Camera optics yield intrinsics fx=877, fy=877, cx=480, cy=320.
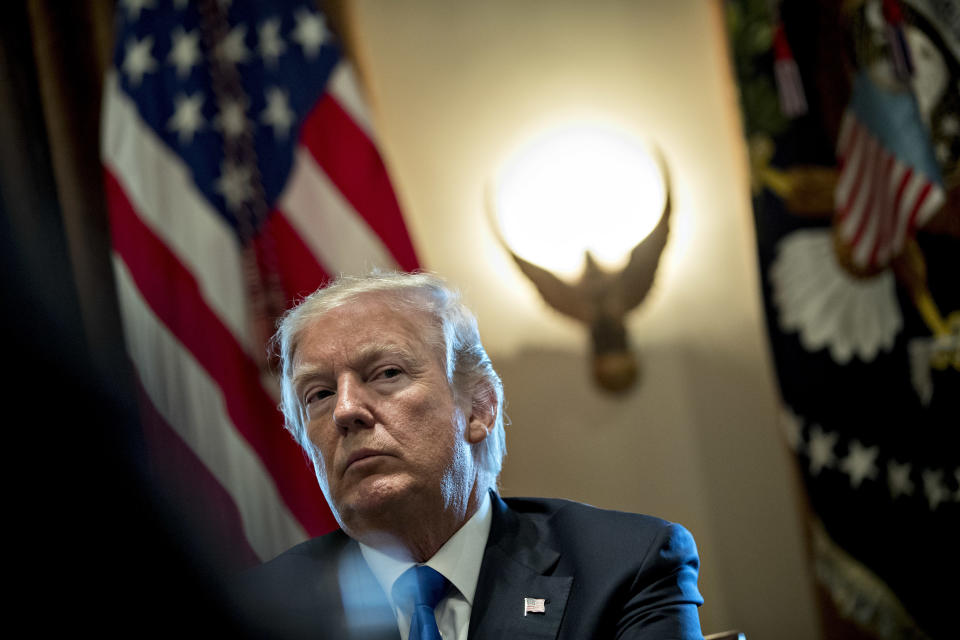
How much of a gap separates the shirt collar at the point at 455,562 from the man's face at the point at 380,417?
0.21 ft

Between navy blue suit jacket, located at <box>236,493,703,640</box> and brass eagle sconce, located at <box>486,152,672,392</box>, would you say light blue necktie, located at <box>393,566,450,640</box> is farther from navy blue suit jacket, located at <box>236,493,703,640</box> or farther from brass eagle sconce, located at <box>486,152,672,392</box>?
brass eagle sconce, located at <box>486,152,672,392</box>

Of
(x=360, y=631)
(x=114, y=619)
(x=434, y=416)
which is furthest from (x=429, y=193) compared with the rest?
(x=114, y=619)

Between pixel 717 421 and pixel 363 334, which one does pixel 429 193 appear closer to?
pixel 717 421

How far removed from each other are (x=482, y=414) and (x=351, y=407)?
1.01ft

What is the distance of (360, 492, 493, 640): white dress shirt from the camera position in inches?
60.7

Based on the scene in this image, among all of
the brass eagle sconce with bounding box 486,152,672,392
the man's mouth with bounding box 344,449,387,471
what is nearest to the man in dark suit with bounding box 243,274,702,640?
the man's mouth with bounding box 344,449,387,471

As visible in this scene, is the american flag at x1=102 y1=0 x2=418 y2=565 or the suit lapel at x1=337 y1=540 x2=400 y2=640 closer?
the suit lapel at x1=337 y1=540 x2=400 y2=640

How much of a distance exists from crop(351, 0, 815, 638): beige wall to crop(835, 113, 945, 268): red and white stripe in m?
0.33

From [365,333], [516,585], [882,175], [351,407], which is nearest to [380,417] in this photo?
[351,407]

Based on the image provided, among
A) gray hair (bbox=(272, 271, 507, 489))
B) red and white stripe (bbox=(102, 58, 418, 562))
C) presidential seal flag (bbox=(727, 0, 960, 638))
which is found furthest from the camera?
red and white stripe (bbox=(102, 58, 418, 562))

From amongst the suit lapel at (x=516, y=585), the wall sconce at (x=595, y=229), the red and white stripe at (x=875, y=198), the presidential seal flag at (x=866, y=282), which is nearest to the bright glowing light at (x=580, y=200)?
the wall sconce at (x=595, y=229)

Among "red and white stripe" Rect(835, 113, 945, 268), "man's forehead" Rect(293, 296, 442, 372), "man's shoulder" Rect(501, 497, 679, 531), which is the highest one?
"red and white stripe" Rect(835, 113, 945, 268)

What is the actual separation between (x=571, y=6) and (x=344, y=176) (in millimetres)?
1015

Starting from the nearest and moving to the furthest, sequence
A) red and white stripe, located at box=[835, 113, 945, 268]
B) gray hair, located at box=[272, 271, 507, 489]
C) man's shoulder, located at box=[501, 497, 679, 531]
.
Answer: man's shoulder, located at box=[501, 497, 679, 531]
gray hair, located at box=[272, 271, 507, 489]
red and white stripe, located at box=[835, 113, 945, 268]
